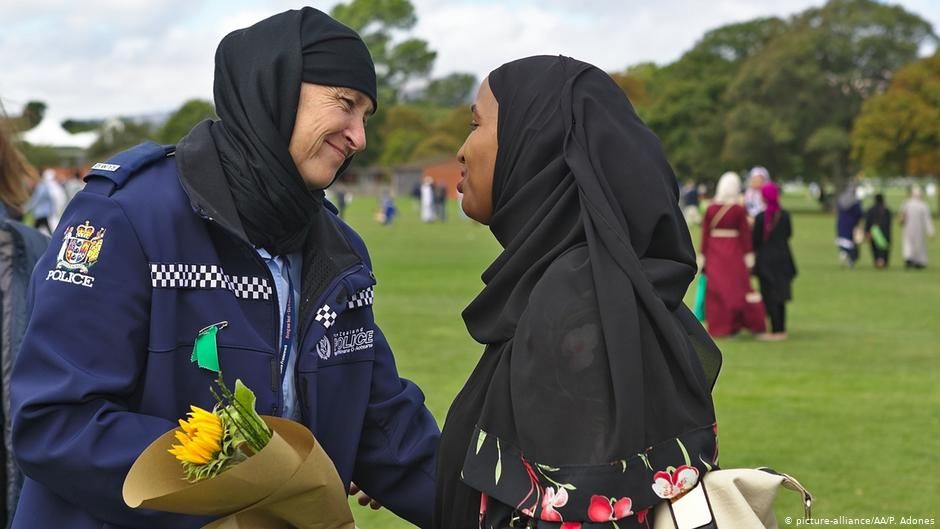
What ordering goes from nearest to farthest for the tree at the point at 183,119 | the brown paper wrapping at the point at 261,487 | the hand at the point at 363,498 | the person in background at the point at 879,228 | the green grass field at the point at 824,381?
the brown paper wrapping at the point at 261,487
the hand at the point at 363,498
the green grass field at the point at 824,381
the person in background at the point at 879,228
the tree at the point at 183,119

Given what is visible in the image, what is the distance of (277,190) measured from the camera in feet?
10.1

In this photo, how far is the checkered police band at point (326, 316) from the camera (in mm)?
3172

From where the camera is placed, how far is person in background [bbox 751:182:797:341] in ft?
48.9

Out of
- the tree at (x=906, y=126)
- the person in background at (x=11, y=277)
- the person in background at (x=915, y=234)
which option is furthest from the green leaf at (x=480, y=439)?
the tree at (x=906, y=126)

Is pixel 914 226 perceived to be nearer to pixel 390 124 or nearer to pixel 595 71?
pixel 595 71

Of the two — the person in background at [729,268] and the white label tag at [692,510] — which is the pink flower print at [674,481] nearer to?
the white label tag at [692,510]

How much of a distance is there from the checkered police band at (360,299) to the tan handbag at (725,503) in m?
1.12

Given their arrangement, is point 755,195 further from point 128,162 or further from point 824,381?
point 128,162

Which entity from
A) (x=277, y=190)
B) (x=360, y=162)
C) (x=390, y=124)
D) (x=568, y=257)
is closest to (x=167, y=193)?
(x=277, y=190)

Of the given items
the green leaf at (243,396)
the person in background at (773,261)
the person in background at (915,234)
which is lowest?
the person in background at (915,234)

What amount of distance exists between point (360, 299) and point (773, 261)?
12504mm

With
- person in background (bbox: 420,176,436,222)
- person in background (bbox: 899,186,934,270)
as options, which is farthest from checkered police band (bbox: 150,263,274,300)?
person in background (bbox: 420,176,436,222)

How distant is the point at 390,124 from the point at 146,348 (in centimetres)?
12900

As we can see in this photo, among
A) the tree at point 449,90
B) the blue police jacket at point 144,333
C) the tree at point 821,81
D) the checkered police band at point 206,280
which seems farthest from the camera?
the tree at point 449,90
